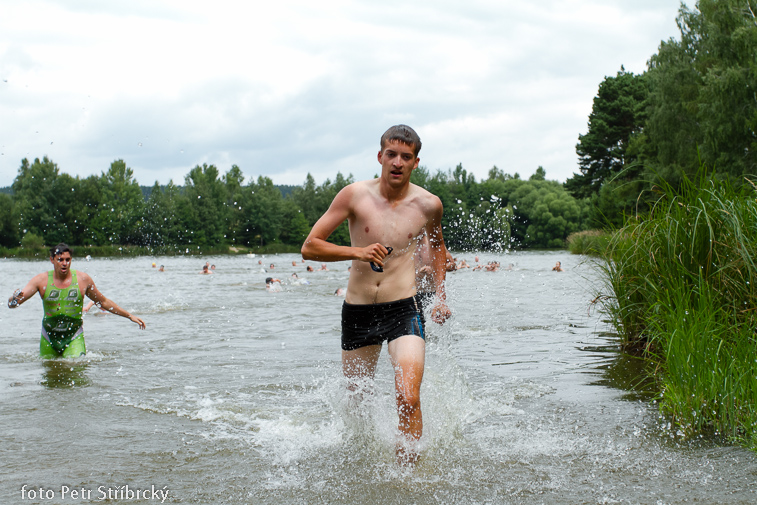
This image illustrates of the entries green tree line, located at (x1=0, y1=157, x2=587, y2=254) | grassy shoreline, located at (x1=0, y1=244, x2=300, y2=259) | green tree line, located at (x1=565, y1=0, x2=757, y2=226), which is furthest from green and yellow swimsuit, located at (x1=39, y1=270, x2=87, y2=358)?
grassy shoreline, located at (x1=0, y1=244, x2=300, y2=259)

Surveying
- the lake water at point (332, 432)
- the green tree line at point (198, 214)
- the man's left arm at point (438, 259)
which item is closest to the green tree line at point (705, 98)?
the lake water at point (332, 432)

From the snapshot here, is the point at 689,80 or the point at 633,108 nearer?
the point at 689,80

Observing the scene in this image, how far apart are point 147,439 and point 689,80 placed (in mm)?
35100

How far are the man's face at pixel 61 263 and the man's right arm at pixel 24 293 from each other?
9.2 inches

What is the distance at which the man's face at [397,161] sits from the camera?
451 centimetres

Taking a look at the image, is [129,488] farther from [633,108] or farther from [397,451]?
[633,108]

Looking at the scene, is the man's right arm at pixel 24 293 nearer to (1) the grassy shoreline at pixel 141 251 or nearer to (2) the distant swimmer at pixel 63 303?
(2) the distant swimmer at pixel 63 303

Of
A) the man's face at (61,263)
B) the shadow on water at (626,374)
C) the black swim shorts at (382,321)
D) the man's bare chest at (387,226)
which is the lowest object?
the shadow on water at (626,374)

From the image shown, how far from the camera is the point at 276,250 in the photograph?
87.6 m

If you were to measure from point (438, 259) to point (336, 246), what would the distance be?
90 centimetres

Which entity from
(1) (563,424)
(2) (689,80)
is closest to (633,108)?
(2) (689,80)

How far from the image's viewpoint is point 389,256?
4668 millimetres

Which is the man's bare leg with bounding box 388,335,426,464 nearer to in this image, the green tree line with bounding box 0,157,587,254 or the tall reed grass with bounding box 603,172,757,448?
the tall reed grass with bounding box 603,172,757,448

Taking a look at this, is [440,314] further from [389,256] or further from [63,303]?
[63,303]
